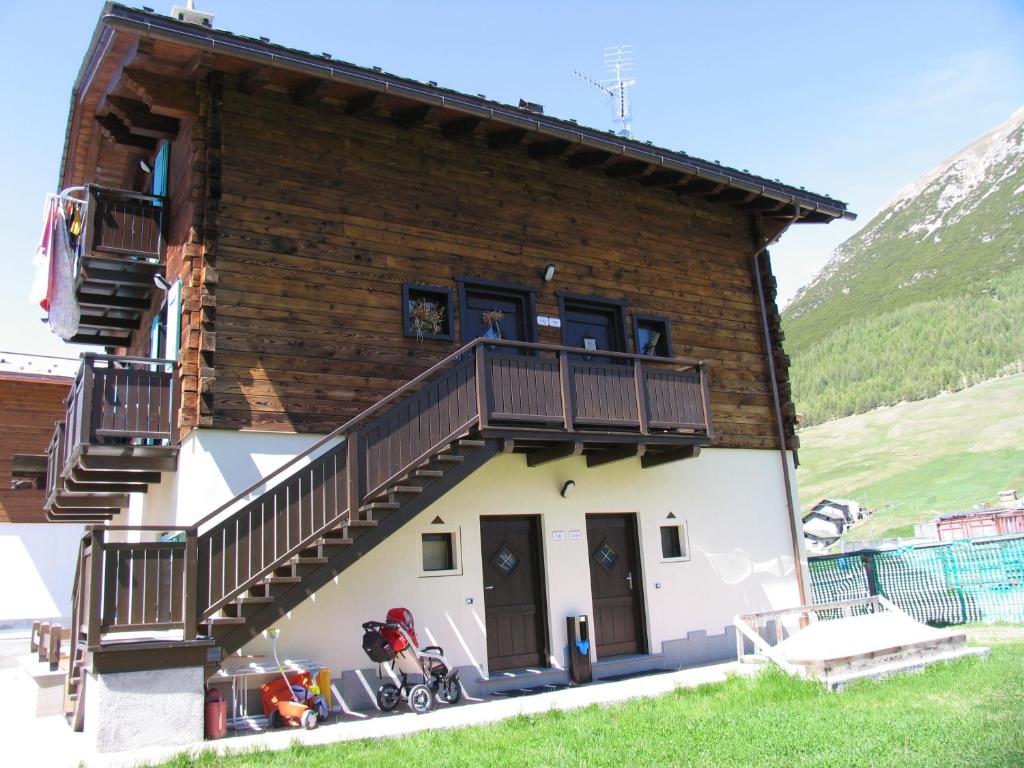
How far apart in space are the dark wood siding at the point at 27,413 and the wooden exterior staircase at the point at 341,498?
12139 mm

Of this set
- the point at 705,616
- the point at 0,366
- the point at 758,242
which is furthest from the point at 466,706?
the point at 0,366

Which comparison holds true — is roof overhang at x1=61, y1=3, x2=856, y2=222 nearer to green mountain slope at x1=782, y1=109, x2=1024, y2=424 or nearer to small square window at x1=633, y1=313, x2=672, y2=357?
small square window at x1=633, y1=313, x2=672, y2=357

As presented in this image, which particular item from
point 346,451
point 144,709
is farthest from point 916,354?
point 144,709

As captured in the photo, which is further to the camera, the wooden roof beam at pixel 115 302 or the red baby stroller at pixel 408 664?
the wooden roof beam at pixel 115 302

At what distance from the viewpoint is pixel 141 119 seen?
464 inches

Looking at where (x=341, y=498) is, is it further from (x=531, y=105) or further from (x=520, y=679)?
(x=531, y=105)

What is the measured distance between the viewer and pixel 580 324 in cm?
1341

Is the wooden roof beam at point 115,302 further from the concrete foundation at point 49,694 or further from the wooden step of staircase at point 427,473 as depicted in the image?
the wooden step of staircase at point 427,473

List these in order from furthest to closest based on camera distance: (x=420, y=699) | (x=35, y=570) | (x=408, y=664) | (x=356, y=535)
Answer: (x=35, y=570), (x=408, y=664), (x=420, y=699), (x=356, y=535)

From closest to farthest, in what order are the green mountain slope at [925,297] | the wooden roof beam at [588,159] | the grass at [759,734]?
the grass at [759,734] → the wooden roof beam at [588,159] → the green mountain slope at [925,297]

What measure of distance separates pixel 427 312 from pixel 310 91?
3.27 metres

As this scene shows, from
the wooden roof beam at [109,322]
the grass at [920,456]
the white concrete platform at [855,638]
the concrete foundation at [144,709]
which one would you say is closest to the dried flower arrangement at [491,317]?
the white concrete platform at [855,638]

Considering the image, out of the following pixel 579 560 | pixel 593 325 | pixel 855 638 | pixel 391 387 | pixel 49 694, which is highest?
pixel 593 325

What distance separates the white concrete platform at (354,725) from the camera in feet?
25.1
